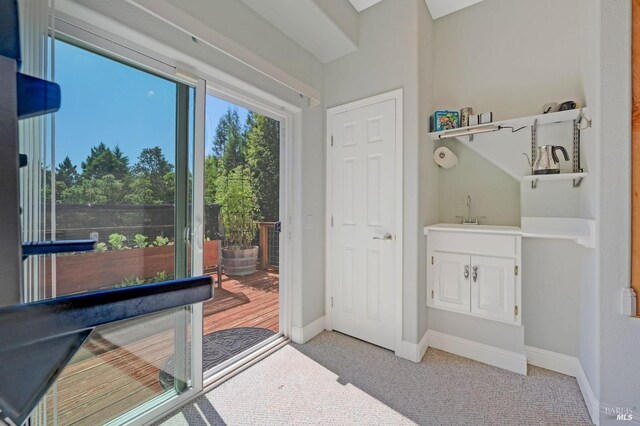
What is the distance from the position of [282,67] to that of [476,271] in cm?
227

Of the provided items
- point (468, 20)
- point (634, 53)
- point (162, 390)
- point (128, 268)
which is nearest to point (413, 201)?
point (634, 53)

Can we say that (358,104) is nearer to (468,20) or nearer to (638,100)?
(468,20)

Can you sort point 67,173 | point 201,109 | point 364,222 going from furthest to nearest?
1. point 364,222
2. point 201,109
3. point 67,173

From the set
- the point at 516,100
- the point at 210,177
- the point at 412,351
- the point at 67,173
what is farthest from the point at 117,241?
the point at 516,100

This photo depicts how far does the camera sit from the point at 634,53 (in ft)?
4.60

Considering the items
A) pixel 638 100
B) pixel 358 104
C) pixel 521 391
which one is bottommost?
pixel 521 391

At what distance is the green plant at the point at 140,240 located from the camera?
1.51m

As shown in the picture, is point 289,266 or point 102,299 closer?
point 102,299

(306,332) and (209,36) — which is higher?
(209,36)

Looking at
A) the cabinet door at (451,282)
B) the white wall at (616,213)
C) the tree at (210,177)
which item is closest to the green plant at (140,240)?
the tree at (210,177)

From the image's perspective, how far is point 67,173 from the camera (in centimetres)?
127

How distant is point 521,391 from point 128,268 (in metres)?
2.56

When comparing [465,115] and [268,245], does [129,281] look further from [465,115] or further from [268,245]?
[465,115]

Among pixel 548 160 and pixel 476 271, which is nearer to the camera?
pixel 548 160
